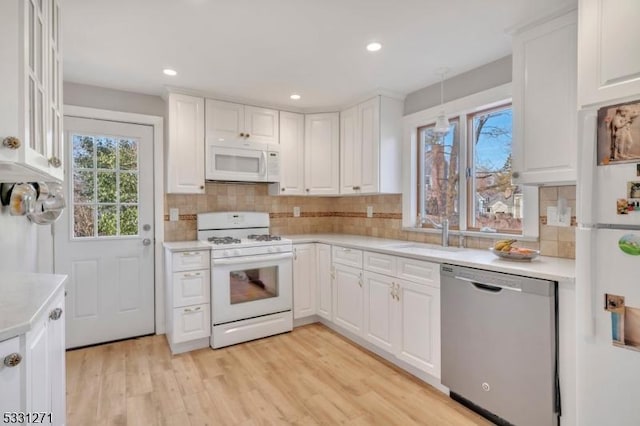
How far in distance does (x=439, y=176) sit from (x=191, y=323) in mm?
2570

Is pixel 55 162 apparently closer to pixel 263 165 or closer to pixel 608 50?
→ pixel 263 165

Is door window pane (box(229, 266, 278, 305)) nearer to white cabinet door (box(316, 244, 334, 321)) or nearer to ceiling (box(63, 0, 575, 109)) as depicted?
white cabinet door (box(316, 244, 334, 321))

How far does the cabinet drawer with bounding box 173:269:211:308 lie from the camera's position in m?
2.83

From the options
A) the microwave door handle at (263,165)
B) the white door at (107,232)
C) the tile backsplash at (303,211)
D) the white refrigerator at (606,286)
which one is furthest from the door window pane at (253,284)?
the white refrigerator at (606,286)

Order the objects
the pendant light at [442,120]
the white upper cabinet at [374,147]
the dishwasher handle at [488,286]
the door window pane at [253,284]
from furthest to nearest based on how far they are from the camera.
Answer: the white upper cabinet at [374,147] < the door window pane at [253,284] < the pendant light at [442,120] < the dishwasher handle at [488,286]

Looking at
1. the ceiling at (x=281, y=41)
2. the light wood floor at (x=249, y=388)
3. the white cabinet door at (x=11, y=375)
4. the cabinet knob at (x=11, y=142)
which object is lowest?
the light wood floor at (x=249, y=388)

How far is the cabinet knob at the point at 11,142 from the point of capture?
1.02 meters

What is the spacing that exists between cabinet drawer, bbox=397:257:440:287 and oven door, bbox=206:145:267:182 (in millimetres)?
1764

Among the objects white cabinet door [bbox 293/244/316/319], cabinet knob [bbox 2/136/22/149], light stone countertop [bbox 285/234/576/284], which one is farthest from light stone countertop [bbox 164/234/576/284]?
cabinet knob [bbox 2/136/22/149]

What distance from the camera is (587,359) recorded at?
4.75 feet

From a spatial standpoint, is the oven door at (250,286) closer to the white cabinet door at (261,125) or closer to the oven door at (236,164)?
the oven door at (236,164)

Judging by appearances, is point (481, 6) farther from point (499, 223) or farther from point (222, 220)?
point (222, 220)

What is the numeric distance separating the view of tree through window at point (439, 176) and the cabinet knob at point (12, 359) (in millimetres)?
2750

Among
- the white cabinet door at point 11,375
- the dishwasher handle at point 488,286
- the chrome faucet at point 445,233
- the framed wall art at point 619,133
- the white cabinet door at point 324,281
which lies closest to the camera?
the white cabinet door at point 11,375
